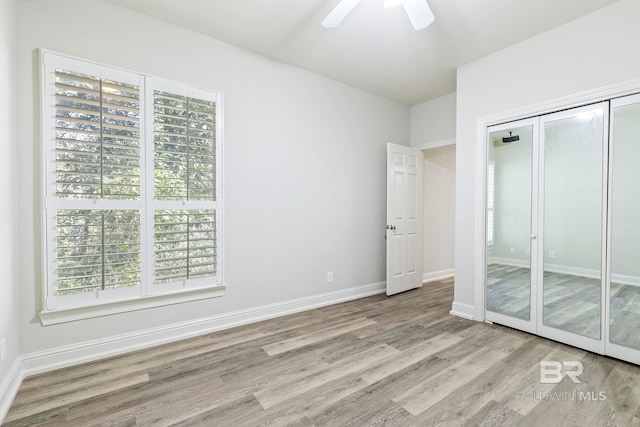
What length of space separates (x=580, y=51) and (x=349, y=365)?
3.30 m

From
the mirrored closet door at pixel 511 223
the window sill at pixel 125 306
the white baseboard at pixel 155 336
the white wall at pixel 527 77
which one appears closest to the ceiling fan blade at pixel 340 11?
the white wall at pixel 527 77

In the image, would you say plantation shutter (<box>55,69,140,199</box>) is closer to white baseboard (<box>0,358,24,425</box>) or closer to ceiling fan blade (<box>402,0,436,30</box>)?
white baseboard (<box>0,358,24,425</box>)

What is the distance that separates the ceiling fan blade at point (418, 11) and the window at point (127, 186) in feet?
6.14

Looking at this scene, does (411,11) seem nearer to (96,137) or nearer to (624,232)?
(624,232)

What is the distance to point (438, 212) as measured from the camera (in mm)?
5293

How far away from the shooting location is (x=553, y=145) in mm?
2795

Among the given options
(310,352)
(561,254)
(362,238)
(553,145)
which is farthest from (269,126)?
(561,254)

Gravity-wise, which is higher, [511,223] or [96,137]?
[96,137]

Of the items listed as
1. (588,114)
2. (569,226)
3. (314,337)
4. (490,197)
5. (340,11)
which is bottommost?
(314,337)

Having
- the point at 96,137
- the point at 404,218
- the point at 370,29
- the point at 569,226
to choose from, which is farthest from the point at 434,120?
the point at 96,137

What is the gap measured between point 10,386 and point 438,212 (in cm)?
542

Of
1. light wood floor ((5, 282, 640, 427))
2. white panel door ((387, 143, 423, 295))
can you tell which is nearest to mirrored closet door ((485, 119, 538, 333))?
light wood floor ((5, 282, 640, 427))

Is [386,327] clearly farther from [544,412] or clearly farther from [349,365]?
[544,412]

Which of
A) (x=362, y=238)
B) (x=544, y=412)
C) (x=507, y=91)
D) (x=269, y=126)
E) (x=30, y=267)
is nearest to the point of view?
(x=544, y=412)
